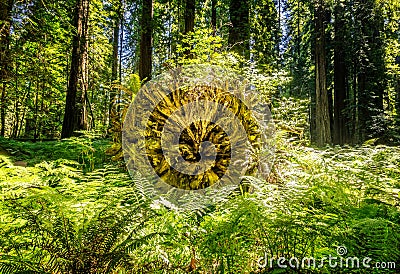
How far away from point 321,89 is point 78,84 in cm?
816

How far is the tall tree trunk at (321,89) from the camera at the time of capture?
961cm

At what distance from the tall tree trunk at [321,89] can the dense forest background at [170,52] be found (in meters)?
0.03

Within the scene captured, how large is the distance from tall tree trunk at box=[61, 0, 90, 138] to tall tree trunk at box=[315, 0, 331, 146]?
7671mm

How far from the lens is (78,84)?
685 cm

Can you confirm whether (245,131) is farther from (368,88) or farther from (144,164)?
(368,88)

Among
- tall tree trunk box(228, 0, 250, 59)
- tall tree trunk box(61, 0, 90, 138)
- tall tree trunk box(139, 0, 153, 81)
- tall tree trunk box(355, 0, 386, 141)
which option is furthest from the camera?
tall tree trunk box(355, 0, 386, 141)

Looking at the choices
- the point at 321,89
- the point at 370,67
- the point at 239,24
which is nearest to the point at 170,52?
the point at 239,24

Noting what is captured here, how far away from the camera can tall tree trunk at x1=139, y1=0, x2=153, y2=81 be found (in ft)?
22.9

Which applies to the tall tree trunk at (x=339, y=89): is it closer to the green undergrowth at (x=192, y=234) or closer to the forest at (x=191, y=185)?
the forest at (x=191, y=185)

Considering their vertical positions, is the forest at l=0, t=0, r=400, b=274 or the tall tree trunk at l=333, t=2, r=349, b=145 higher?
the tall tree trunk at l=333, t=2, r=349, b=145

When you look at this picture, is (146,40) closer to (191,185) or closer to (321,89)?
(191,185)

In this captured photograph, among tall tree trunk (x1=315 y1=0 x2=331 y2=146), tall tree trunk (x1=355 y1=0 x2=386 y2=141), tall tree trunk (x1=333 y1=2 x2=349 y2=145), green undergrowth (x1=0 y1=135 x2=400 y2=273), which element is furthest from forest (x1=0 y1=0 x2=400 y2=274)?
tall tree trunk (x1=333 y1=2 x2=349 y2=145)

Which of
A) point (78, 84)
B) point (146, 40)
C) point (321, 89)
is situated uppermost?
point (146, 40)

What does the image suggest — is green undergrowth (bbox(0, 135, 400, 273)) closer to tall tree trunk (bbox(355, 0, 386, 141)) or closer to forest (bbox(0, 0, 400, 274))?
forest (bbox(0, 0, 400, 274))
